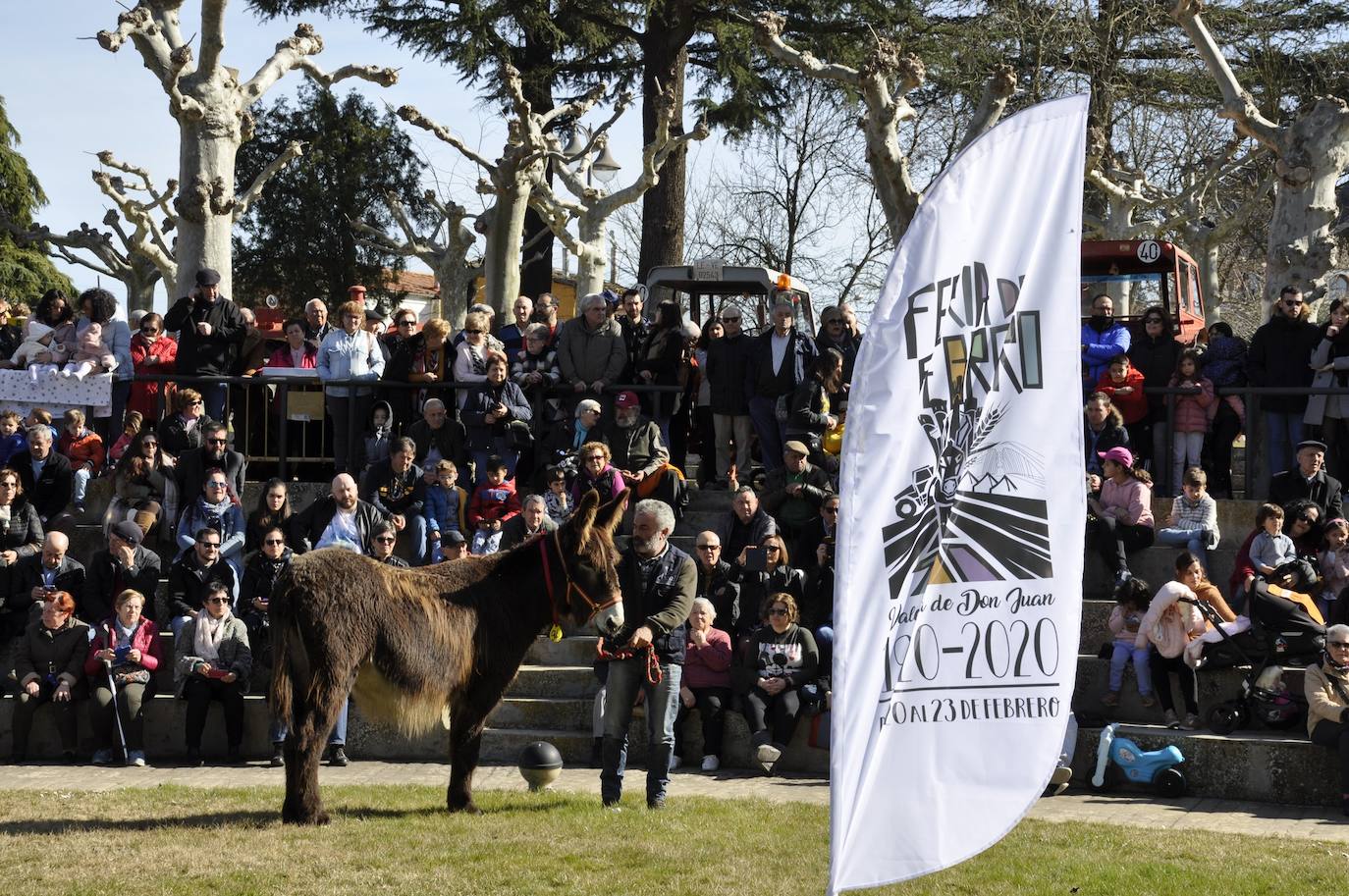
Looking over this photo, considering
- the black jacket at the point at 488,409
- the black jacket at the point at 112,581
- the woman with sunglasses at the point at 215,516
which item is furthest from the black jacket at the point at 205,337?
the black jacket at the point at 112,581

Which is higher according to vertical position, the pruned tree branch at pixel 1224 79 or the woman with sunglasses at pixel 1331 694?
the pruned tree branch at pixel 1224 79

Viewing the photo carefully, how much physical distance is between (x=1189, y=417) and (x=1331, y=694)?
4375 mm

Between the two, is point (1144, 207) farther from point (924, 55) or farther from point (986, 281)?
point (986, 281)

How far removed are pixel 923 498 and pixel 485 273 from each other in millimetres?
22122

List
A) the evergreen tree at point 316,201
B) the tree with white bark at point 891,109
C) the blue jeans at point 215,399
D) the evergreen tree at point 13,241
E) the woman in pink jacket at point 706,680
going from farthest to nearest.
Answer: the evergreen tree at point 13,241 → the evergreen tree at point 316,201 → the tree with white bark at point 891,109 → the blue jeans at point 215,399 → the woman in pink jacket at point 706,680

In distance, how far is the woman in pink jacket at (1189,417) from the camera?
14.8 m

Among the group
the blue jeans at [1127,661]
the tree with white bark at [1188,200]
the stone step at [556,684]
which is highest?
the tree with white bark at [1188,200]

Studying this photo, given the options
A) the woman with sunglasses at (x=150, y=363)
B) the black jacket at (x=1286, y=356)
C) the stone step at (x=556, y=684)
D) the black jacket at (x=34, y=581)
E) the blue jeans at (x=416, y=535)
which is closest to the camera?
the stone step at (x=556, y=684)

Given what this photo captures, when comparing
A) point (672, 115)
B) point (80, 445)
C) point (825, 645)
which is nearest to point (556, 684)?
point (825, 645)

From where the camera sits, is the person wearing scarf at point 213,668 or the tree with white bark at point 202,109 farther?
the tree with white bark at point 202,109

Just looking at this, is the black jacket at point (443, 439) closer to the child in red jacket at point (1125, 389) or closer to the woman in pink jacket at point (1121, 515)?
the woman in pink jacket at point (1121, 515)

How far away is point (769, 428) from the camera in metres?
15.4

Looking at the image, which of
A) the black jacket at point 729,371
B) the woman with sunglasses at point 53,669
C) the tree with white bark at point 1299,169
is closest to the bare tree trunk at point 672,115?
the tree with white bark at point 1299,169

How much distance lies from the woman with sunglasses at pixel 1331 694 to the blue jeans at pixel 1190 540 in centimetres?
250
